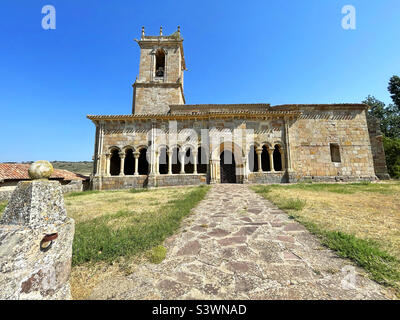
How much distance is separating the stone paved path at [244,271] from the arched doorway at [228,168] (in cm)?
1061

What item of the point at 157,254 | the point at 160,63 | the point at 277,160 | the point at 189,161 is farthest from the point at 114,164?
the point at 277,160

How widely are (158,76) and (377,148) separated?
22.0 metres

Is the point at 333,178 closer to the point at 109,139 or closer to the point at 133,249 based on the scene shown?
the point at 133,249

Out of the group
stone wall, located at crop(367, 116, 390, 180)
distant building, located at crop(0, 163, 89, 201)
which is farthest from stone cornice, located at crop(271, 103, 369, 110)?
distant building, located at crop(0, 163, 89, 201)

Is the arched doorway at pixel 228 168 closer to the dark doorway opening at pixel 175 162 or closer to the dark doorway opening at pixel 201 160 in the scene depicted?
the dark doorway opening at pixel 201 160

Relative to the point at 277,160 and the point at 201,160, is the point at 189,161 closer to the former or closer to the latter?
the point at 201,160

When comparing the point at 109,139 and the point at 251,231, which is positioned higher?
the point at 109,139

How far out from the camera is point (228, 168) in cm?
1401

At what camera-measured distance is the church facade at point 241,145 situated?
519 inches

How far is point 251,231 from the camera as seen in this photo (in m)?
3.26

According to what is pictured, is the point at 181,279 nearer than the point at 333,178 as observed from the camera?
Yes

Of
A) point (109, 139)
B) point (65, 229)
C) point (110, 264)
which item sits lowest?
point (110, 264)
